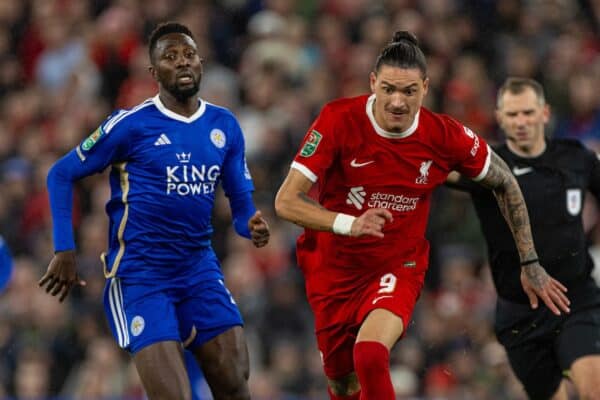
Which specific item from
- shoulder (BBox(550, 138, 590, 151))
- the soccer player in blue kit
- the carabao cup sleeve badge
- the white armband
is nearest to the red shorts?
the soccer player in blue kit

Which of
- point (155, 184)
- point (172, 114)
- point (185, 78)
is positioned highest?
point (185, 78)

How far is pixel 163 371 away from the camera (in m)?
7.99

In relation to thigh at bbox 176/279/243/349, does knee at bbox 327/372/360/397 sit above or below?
below

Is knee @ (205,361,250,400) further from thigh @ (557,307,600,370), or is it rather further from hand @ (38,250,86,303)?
thigh @ (557,307,600,370)

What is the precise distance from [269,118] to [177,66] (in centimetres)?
621

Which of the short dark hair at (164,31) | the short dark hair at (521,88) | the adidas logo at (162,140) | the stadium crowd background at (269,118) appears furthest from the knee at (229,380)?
the stadium crowd background at (269,118)

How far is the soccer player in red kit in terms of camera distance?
7.98m

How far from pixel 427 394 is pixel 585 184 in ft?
12.1

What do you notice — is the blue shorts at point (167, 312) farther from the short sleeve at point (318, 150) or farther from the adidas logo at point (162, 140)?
the short sleeve at point (318, 150)

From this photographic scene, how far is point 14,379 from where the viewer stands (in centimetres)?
1309

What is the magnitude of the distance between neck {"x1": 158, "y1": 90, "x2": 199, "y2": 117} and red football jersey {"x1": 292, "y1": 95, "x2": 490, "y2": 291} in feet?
2.48

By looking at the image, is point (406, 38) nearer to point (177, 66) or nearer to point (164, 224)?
point (177, 66)

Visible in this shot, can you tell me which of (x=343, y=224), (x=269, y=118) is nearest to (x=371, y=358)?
(x=343, y=224)

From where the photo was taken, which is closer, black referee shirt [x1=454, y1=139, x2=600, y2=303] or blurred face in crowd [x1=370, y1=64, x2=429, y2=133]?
blurred face in crowd [x1=370, y1=64, x2=429, y2=133]
